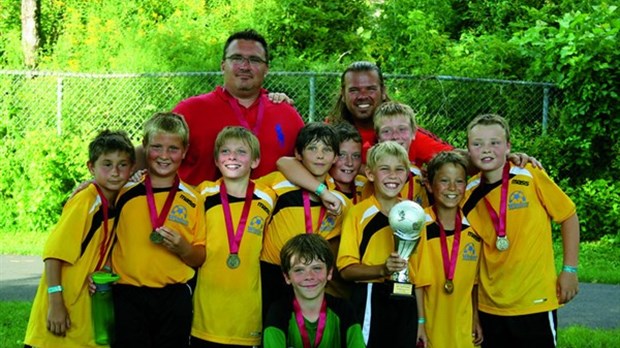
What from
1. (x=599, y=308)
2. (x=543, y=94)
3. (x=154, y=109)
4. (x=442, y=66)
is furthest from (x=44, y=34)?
(x=599, y=308)

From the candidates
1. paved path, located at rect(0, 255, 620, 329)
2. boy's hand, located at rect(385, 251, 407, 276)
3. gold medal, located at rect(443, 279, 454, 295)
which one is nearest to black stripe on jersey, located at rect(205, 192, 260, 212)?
boy's hand, located at rect(385, 251, 407, 276)

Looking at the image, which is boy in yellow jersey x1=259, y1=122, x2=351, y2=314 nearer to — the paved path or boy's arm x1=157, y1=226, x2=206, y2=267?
boy's arm x1=157, y1=226, x2=206, y2=267

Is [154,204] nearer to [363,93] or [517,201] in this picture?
[363,93]

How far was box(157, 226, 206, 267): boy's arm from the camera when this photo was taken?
4.95 m

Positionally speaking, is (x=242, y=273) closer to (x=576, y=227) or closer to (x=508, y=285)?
(x=508, y=285)

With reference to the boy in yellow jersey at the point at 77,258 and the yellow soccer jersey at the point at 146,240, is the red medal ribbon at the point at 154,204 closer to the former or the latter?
the yellow soccer jersey at the point at 146,240

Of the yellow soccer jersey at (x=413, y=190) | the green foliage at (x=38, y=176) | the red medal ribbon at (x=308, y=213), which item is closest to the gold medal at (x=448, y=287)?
the yellow soccer jersey at (x=413, y=190)

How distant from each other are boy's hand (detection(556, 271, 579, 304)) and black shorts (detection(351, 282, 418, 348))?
3.37 feet

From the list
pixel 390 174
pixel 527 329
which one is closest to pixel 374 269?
pixel 390 174

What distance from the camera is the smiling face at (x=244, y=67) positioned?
18.7 feet

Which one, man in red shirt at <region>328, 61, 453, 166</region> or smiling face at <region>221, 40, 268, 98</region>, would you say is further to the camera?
man in red shirt at <region>328, 61, 453, 166</region>

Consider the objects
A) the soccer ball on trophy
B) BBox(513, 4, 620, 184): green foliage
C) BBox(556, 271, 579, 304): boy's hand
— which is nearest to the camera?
the soccer ball on trophy

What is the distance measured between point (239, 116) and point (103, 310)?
163 centimetres

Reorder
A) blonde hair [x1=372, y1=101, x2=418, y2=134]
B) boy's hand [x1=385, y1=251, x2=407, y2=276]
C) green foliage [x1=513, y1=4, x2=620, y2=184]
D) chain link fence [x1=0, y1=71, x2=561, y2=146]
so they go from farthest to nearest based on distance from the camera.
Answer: chain link fence [x1=0, y1=71, x2=561, y2=146] → green foliage [x1=513, y1=4, x2=620, y2=184] → blonde hair [x1=372, y1=101, x2=418, y2=134] → boy's hand [x1=385, y1=251, x2=407, y2=276]
